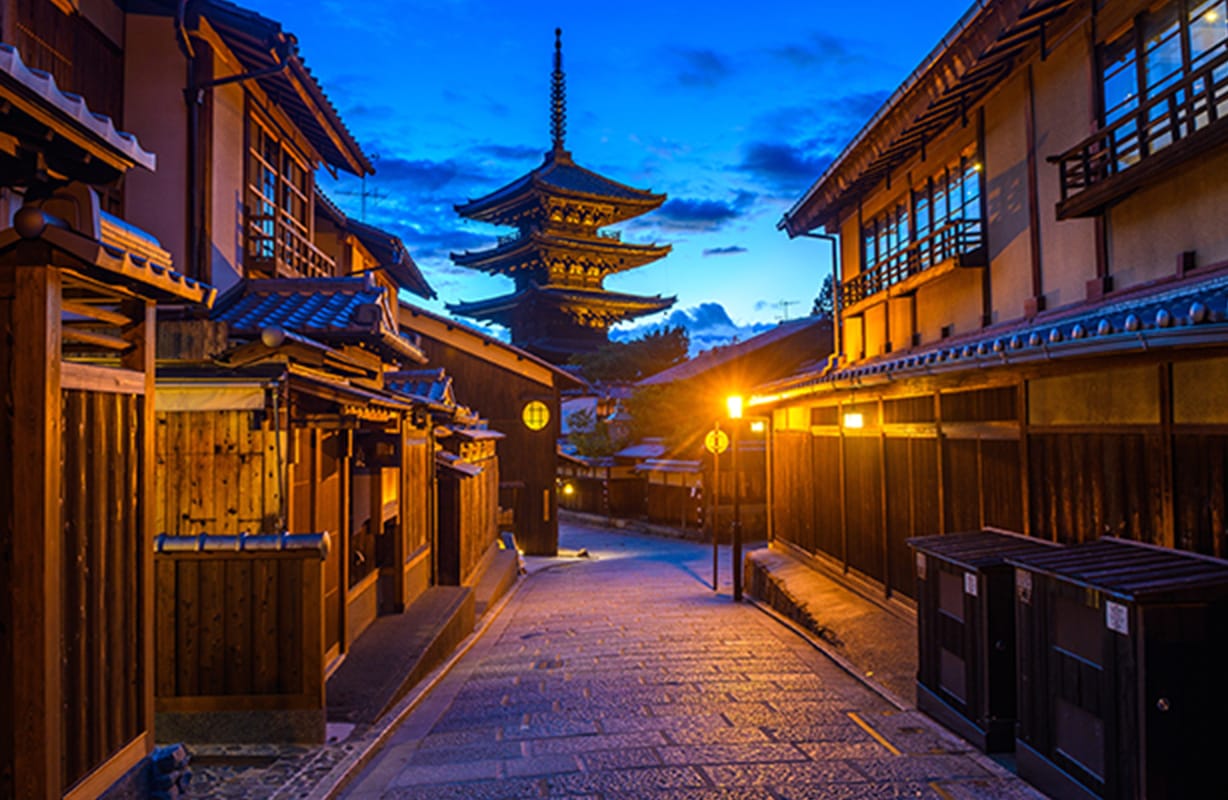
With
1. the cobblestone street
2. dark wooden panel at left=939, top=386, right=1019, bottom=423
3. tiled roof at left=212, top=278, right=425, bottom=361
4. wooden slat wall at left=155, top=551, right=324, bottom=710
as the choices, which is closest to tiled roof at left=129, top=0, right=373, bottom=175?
tiled roof at left=212, top=278, right=425, bottom=361

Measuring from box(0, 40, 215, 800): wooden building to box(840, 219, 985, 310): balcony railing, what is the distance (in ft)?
37.6

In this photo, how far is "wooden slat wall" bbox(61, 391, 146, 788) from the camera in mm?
4484

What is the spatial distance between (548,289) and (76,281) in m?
40.0

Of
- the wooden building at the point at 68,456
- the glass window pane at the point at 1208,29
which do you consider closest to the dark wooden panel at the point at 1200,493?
the glass window pane at the point at 1208,29

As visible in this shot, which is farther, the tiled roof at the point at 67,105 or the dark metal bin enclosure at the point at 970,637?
the dark metal bin enclosure at the point at 970,637

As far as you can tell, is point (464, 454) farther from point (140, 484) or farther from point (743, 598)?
point (140, 484)

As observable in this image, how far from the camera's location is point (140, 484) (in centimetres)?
532

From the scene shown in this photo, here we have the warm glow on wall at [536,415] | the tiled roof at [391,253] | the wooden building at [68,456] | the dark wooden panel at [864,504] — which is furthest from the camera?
the warm glow on wall at [536,415]

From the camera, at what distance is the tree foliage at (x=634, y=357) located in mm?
46219

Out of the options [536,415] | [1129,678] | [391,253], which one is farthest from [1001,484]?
[536,415]

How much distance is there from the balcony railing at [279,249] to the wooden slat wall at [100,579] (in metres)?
7.04

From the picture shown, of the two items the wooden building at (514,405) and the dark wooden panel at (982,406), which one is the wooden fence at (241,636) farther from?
the wooden building at (514,405)

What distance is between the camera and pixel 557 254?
146 feet

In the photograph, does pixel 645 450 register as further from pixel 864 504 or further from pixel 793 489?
pixel 864 504
